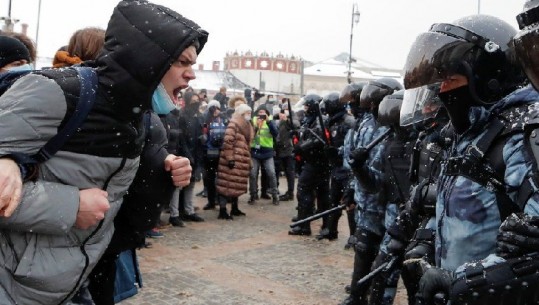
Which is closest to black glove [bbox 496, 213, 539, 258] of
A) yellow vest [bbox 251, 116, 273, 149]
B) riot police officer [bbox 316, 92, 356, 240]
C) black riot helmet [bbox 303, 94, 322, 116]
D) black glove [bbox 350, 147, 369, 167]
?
black glove [bbox 350, 147, 369, 167]

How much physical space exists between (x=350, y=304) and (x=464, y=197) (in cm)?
314

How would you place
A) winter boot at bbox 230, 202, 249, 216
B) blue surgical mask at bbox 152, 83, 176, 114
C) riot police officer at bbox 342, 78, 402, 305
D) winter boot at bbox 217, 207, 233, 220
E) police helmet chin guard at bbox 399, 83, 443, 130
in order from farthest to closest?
winter boot at bbox 230, 202, 249, 216 < winter boot at bbox 217, 207, 233, 220 < riot police officer at bbox 342, 78, 402, 305 < police helmet chin guard at bbox 399, 83, 443, 130 < blue surgical mask at bbox 152, 83, 176, 114

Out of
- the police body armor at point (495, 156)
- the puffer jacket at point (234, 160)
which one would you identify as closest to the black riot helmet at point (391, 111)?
the police body armor at point (495, 156)

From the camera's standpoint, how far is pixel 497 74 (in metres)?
2.38

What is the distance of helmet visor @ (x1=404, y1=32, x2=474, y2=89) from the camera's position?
2.36 m

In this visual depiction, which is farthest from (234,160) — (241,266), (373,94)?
(373,94)

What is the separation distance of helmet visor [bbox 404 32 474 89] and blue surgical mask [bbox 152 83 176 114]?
114cm

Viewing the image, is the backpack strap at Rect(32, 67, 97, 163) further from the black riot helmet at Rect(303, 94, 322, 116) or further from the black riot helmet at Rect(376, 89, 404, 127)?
the black riot helmet at Rect(303, 94, 322, 116)

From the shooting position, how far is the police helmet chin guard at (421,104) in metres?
2.61

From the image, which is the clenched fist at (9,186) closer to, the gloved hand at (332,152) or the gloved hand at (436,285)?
the gloved hand at (436,285)

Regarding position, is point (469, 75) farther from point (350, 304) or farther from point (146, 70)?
point (350, 304)

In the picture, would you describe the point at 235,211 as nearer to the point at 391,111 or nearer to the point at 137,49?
the point at 391,111

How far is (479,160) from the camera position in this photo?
6.89 feet

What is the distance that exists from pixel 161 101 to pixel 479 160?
131 centimetres
